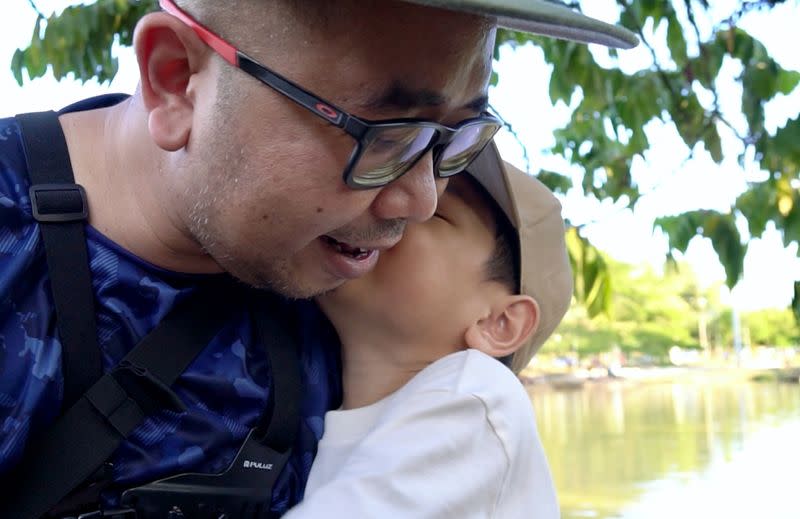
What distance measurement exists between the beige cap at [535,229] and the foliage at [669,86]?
1616mm

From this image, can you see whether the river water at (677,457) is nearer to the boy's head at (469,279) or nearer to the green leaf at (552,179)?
the green leaf at (552,179)

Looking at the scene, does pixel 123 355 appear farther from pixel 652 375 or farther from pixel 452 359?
pixel 652 375

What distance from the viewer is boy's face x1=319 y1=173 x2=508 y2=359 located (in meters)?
1.87

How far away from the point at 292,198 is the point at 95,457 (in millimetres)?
448

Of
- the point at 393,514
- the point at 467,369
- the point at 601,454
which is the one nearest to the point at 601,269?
the point at 467,369

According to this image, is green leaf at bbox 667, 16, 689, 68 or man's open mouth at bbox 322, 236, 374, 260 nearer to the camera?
man's open mouth at bbox 322, 236, 374, 260

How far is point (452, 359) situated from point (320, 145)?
22.6 inches

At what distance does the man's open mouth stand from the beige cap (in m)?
0.32

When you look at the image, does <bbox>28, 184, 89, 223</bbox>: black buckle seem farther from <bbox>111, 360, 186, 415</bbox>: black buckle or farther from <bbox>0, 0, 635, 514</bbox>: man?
<bbox>111, 360, 186, 415</bbox>: black buckle

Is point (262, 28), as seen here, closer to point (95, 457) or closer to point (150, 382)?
point (150, 382)

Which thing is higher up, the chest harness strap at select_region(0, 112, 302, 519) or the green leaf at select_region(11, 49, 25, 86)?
the green leaf at select_region(11, 49, 25, 86)

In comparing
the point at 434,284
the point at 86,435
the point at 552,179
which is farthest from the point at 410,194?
the point at 552,179

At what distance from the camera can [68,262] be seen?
4.86ft

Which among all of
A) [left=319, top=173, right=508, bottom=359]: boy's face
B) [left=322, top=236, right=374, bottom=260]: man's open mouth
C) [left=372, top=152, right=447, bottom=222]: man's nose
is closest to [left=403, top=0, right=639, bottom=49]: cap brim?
[left=372, top=152, right=447, bottom=222]: man's nose
